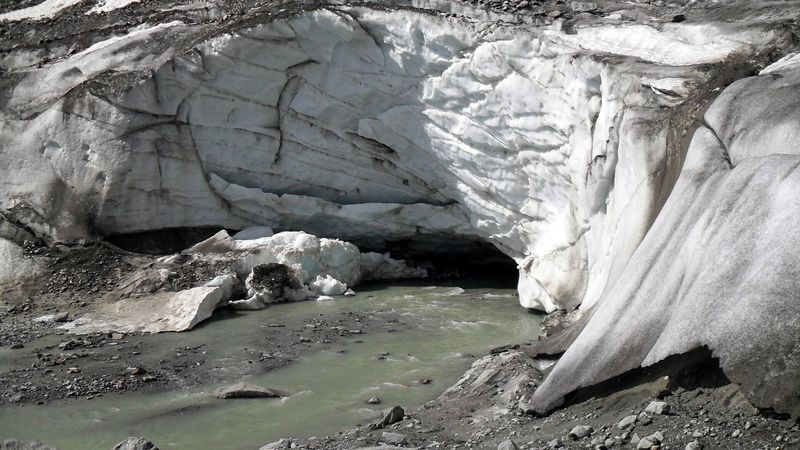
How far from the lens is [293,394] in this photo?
8.58 metres

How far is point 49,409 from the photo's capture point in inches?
327

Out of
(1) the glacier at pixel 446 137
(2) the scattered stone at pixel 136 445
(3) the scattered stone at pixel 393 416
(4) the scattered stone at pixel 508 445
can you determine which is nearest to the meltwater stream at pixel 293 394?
(3) the scattered stone at pixel 393 416

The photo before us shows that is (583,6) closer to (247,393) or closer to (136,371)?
(247,393)

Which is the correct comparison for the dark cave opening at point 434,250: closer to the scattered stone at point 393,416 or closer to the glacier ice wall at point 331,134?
the glacier ice wall at point 331,134

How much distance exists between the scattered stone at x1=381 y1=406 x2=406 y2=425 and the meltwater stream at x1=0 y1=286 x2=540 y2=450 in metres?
0.38

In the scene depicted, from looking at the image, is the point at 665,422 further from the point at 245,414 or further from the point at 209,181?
the point at 209,181

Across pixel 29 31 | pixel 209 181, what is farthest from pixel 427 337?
pixel 29 31

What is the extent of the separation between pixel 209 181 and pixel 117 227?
5.39ft

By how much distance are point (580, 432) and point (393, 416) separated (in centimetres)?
197

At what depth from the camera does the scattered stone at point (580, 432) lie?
573 centimetres

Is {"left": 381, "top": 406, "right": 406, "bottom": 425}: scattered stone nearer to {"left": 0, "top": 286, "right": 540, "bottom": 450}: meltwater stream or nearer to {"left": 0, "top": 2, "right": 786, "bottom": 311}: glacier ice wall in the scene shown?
{"left": 0, "top": 286, "right": 540, "bottom": 450}: meltwater stream

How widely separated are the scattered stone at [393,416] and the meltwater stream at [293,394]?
384 millimetres

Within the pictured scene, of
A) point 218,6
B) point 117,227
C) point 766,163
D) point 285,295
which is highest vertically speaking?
point 218,6

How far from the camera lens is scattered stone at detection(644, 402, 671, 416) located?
18.1ft
